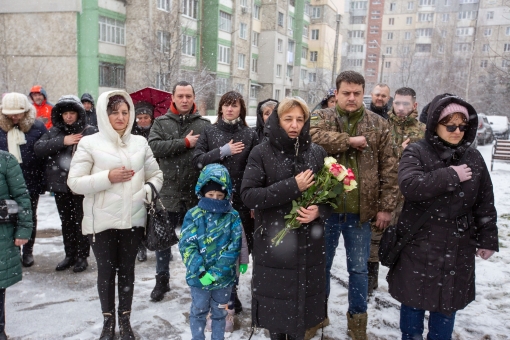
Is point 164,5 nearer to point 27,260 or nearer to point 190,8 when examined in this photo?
point 190,8

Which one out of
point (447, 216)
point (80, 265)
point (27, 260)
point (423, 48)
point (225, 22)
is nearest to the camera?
point (447, 216)

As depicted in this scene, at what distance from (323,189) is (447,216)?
90 cm

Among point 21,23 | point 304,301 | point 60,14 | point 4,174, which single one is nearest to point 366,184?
point 304,301

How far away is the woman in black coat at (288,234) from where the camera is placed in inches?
114

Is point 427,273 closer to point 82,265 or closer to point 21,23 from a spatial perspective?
point 82,265

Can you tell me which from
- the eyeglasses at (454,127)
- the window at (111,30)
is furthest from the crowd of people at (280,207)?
the window at (111,30)

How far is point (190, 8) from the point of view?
31.1 meters

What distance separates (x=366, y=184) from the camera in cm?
351

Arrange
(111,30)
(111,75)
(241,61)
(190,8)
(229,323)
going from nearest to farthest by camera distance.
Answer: (229,323)
(111,30)
(111,75)
(190,8)
(241,61)

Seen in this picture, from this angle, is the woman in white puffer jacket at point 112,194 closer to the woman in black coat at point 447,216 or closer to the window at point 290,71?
the woman in black coat at point 447,216

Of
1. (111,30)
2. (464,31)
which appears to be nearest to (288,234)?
(111,30)

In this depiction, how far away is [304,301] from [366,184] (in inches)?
46.8

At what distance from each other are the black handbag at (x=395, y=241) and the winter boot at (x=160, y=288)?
243 cm

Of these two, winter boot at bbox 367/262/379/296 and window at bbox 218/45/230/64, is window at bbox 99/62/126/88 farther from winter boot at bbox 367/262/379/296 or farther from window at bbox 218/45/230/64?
winter boot at bbox 367/262/379/296
